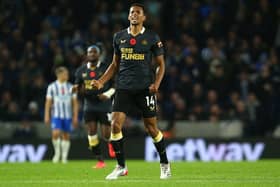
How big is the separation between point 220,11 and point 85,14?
4.38m

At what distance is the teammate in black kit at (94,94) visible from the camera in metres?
17.0

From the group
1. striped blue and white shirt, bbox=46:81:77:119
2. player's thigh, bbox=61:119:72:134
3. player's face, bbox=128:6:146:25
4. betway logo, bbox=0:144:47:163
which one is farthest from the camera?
betway logo, bbox=0:144:47:163

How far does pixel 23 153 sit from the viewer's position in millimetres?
22641

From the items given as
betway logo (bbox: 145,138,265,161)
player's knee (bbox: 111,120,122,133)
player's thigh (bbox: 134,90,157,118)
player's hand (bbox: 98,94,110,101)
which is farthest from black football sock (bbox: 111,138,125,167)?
betway logo (bbox: 145,138,265,161)

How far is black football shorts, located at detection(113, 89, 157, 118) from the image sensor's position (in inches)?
476

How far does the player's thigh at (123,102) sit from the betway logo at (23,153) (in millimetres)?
10837

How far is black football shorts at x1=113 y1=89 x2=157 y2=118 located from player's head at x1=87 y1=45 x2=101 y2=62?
15.9ft

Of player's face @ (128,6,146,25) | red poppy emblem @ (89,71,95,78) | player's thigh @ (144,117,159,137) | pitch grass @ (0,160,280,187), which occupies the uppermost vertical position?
player's face @ (128,6,146,25)

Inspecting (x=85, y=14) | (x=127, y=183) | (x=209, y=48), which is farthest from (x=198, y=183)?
(x=85, y=14)

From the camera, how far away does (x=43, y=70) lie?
24.8 meters

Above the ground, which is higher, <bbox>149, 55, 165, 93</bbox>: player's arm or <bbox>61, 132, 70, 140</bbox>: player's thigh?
<bbox>149, 55, 165, 93</bbox>: player's arm

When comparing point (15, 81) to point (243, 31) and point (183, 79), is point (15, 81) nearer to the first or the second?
point (183, 79)

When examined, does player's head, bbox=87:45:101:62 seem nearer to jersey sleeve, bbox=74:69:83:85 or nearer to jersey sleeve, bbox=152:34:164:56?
jersey sleeve, bbox=74:69:83:85

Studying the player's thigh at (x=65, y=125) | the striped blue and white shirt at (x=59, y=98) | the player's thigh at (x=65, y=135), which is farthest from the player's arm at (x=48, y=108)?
the player's thigh at (x=65, y=135)
